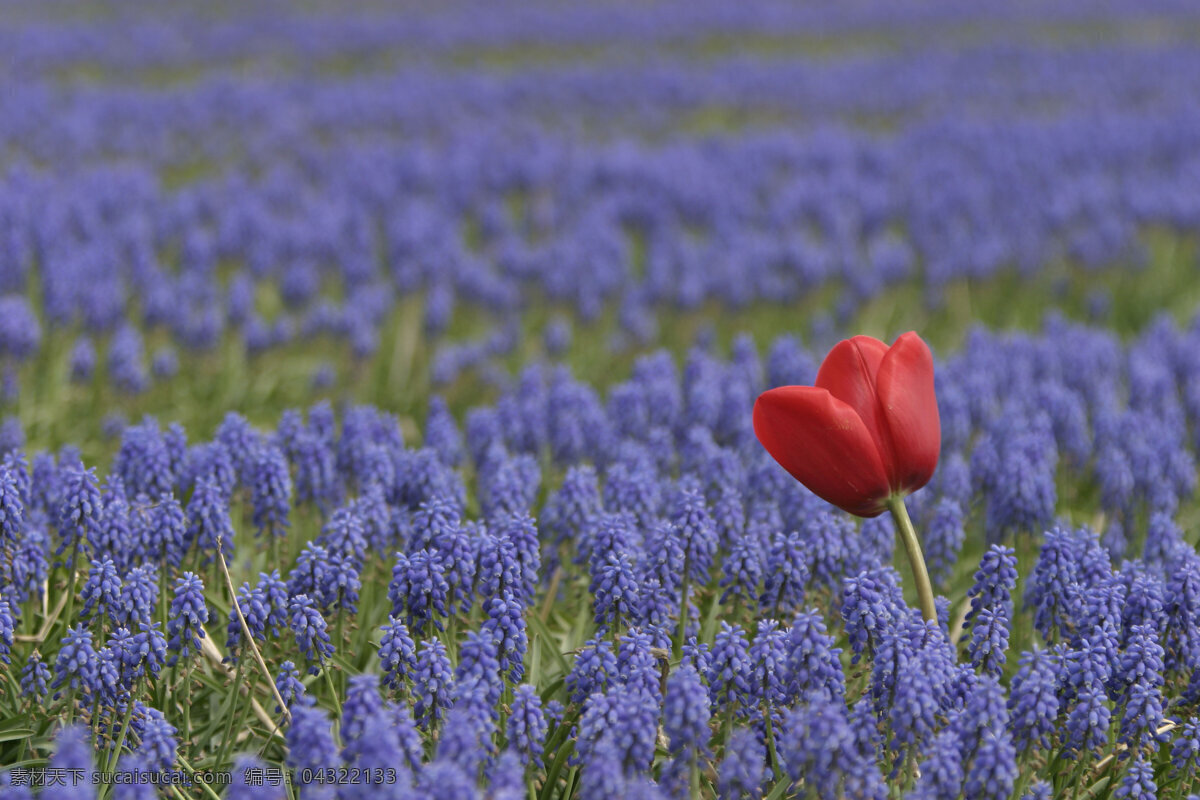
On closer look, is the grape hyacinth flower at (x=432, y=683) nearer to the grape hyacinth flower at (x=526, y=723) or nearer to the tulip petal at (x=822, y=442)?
the grape hyacinth flower at (x=526, y=723)

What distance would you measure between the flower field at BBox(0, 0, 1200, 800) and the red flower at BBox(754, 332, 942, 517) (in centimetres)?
1

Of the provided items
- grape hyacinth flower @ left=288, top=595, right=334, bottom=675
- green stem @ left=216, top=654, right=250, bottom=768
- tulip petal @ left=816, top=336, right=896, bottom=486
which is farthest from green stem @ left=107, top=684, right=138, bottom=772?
tulip petal @ left=816, top=336, right=896, bottom=486

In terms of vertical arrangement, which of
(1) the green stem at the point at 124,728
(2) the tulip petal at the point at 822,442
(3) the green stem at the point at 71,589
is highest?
(2) the tulip petal at the point at 822,442

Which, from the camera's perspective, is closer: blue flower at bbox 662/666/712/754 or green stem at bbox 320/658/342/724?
blue flower at bbox 662/666/712/754

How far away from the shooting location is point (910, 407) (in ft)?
10.0

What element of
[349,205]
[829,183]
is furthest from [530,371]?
[829,183]

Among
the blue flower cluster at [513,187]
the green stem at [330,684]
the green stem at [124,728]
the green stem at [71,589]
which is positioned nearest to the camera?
the green stem at [124,728]

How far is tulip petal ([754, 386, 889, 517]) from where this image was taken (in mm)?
2953

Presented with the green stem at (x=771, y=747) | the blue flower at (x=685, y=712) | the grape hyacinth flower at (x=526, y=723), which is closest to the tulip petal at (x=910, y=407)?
the green stem at (x=771, y=747)

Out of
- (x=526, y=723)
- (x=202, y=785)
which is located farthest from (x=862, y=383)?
(x=202, y=785)

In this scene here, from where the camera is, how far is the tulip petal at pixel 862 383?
3.06 metres

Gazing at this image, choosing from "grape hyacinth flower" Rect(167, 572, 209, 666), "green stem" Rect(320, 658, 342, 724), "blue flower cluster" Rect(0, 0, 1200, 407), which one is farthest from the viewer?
"blue flower cluster" Rect(0, 0, 1200, 407)

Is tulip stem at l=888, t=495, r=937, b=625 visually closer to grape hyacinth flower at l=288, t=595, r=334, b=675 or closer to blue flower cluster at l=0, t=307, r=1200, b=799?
blue flower cluster at l=0, t=307, r=1200, b=799

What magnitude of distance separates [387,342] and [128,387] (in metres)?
2.19
